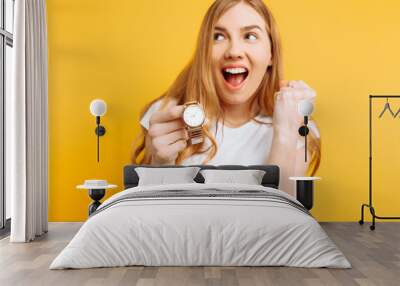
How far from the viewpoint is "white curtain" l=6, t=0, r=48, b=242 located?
574 centimetres

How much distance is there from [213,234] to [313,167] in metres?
3.06

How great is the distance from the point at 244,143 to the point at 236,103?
1.76 feet

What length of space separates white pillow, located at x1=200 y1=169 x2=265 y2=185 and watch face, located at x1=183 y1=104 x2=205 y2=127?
29.3 inches

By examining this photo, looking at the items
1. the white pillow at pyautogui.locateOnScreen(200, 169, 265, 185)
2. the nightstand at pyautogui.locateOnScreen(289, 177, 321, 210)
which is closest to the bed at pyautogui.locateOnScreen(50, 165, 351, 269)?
the white pillow at pyautogui.locateOnScreen(200, 169, 265, 185)

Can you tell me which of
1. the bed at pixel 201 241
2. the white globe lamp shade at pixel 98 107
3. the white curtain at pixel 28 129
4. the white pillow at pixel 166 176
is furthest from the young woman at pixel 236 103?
the bed at pixel 201 241

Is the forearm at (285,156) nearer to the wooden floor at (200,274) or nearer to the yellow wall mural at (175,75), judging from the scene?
the yellow wall mural at (175,75)

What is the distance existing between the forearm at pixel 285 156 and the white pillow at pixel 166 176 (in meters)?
1.13

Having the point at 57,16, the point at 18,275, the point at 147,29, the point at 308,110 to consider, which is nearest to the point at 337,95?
the point at 308,110

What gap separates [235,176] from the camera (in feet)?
21.0

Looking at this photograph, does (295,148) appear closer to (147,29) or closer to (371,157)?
(371,157)

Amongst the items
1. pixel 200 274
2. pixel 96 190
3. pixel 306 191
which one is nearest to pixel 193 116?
pixel 96 190

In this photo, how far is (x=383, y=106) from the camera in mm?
7145

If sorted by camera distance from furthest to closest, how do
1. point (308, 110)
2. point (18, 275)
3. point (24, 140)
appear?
point (308, 110)
point (24, 140)
point (18, 275)

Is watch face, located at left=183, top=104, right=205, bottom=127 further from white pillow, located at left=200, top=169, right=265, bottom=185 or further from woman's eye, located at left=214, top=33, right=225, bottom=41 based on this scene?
woman's eye, located at left=214, top=33, right=225, bottom=41
